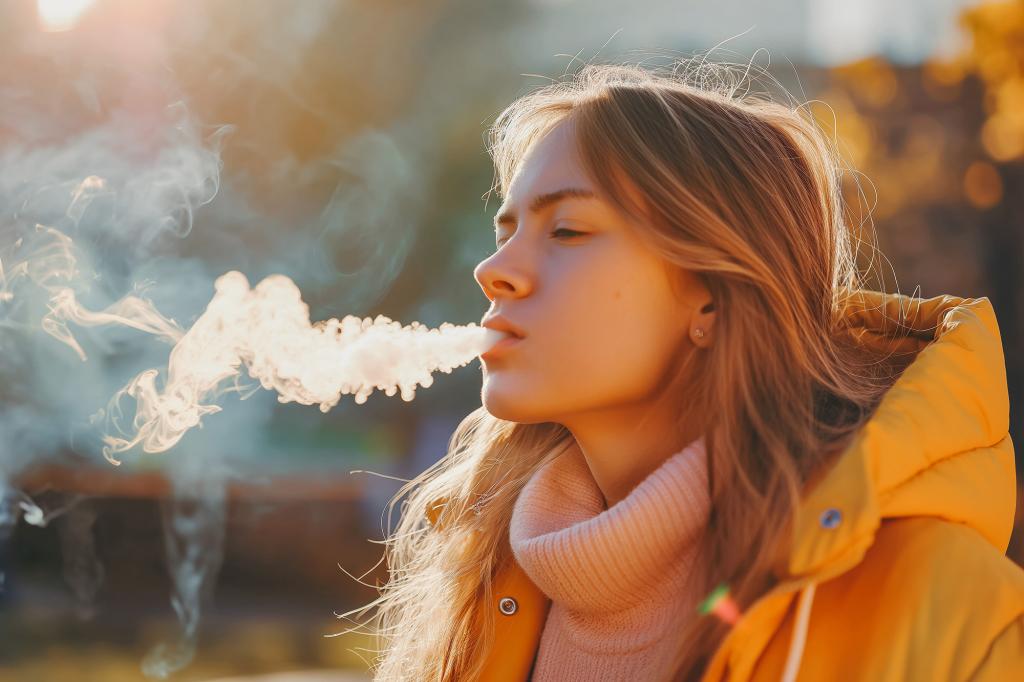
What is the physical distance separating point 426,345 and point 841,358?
1.10 m

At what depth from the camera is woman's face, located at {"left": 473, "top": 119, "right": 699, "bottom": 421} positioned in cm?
198

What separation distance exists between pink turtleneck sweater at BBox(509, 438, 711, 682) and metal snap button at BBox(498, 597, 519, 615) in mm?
153

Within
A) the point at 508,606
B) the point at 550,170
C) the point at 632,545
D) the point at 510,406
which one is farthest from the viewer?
the point at 508,606

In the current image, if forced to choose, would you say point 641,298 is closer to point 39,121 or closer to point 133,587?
point 39,121

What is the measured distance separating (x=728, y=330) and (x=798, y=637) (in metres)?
0.70

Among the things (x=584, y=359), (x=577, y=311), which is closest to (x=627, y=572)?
(x=584, y=359)

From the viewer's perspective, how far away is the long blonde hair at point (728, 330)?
1822 millimetres

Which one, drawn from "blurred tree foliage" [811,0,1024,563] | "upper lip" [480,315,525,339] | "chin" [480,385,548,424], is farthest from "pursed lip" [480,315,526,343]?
"blurred tree foliage" [811,0,1024,563]

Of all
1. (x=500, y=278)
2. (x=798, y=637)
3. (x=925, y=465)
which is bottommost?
(x=798, y=637)

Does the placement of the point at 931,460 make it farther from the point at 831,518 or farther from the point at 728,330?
the point at 728,330

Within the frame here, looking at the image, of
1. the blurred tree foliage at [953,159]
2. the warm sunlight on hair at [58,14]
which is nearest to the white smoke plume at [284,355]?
the warm sunlight on hair at [58,14]

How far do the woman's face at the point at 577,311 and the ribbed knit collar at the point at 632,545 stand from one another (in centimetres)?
23

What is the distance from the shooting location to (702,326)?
208 centimetres

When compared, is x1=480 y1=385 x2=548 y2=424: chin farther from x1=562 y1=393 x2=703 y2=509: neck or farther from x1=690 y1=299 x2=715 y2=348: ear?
x1=690 y1=299 x2=715 y2=348: ear
